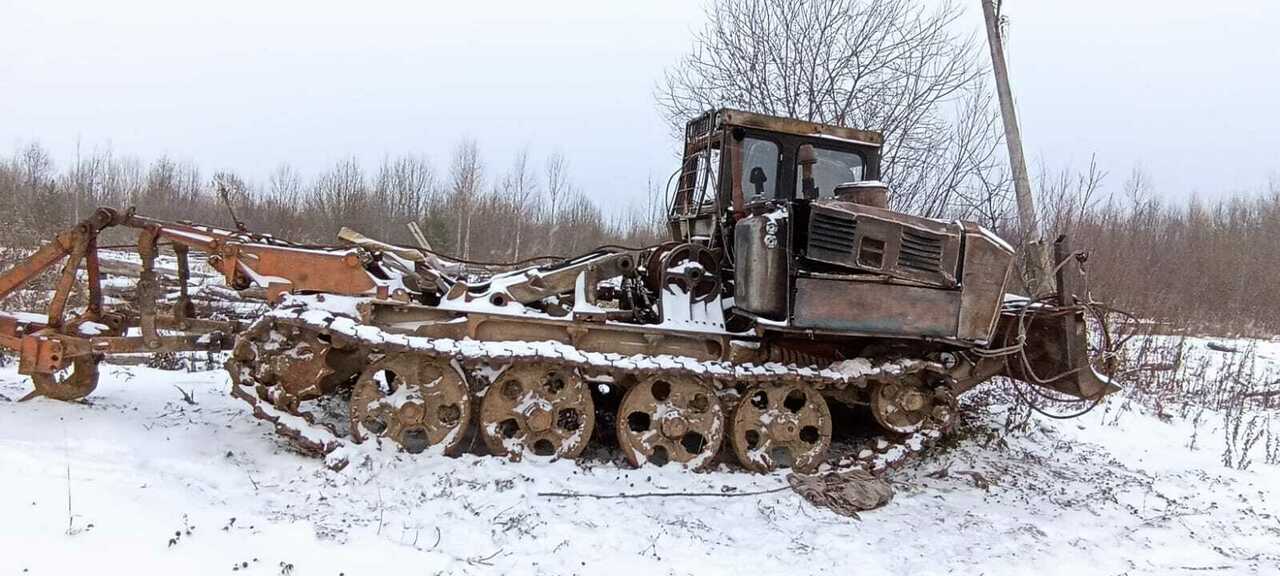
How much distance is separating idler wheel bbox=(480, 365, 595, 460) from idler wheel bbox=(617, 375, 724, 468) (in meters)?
0.32

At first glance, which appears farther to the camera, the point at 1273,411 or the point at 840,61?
the point at 840,61

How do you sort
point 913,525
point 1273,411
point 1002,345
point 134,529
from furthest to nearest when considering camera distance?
point 1273,411
point 1002,345
point 913,525
point 134,529

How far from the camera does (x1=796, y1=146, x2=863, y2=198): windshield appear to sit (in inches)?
264

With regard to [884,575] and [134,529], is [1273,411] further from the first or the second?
[134,529]

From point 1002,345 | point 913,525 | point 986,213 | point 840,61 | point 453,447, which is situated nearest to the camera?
point 913,525

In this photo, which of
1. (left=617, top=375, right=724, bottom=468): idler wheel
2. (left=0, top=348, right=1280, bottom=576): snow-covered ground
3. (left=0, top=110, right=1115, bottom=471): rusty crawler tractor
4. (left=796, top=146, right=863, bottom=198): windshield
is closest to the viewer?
(left=0, top=348, right=1280, bottom=576): snow-covered ground

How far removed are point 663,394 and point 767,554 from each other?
5.62 feet

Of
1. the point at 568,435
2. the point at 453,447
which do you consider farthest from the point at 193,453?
the point at 568,435

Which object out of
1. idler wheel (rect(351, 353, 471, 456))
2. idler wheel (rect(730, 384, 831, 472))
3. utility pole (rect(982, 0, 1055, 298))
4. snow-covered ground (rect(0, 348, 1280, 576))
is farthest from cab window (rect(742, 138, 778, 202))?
utility pole (rect(982, 0, 1055, 298))

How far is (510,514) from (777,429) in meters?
2.20

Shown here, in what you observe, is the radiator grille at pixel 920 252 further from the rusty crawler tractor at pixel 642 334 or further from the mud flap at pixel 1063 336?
the mud flap at pixel 1063 336

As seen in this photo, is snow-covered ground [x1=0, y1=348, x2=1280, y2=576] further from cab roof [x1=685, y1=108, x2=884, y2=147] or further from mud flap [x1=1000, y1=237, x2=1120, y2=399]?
cab roof [x1=685, y1=108, x2=884, y2=147]

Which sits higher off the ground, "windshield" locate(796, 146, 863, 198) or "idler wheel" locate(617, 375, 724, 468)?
"windshield" locate(796, 146, 863, 198)

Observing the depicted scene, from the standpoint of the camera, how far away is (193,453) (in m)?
5.20
